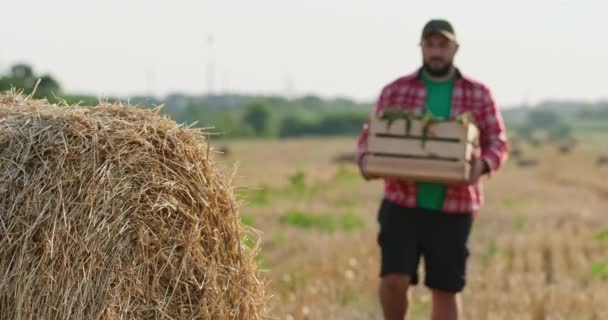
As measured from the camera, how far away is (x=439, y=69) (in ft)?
19.4

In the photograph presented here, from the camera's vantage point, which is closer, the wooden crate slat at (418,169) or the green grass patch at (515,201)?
the wooden crate slat at (418,169)

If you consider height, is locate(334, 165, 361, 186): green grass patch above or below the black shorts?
below

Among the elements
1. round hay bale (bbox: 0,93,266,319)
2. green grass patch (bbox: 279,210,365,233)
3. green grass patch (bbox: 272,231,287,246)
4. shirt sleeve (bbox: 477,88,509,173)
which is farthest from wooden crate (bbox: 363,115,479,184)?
green grass patch (bbox: 279,210,365,233)

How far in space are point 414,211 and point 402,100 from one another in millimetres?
697

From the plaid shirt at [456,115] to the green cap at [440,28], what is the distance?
276 millimetres

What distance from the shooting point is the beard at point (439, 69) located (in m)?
5.92

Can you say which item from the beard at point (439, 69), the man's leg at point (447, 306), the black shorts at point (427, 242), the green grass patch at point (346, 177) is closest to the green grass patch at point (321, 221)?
the man's leg at point (447, 306)

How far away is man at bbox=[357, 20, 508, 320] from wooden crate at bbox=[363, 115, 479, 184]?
0.12m

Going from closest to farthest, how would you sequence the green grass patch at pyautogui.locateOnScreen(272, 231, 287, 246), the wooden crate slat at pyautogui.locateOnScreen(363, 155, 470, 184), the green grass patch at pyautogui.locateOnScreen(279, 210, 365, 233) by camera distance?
the wooden crate slat at pyautogui.locateOnScreen(363, 155, 470, 184), the green grass patch at pyautogui.locateOnScreen(272, 231, 287, 246), the green grass patch at pyautogui.locateOnScreen(279, 210, 365, 233)

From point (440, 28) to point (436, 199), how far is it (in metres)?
1.01

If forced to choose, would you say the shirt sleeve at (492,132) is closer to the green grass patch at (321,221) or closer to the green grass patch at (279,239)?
the green grass patch at (279,239)

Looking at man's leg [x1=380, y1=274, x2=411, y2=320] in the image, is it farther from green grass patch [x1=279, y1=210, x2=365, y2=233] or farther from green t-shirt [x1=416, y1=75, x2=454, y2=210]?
green grass patch [x1=279, y1=210, x2=365, y2=233]

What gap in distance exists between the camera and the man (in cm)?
589

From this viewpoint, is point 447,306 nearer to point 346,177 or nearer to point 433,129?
point 433,129
